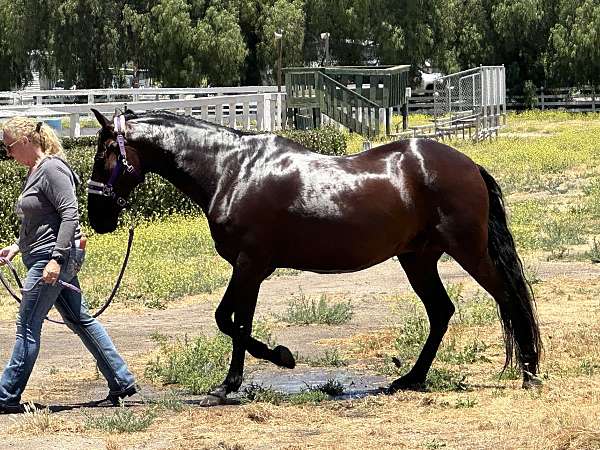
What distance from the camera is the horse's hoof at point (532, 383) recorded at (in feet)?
27.3

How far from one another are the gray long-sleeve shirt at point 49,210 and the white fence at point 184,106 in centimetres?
1255

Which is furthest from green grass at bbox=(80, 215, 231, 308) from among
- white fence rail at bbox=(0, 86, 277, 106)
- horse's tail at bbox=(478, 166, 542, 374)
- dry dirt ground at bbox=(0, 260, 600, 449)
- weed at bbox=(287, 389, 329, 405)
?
white fence rail at bbox=(0, 86, 277, 106)

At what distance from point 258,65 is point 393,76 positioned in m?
16.9

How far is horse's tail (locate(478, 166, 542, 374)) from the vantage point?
851 cm

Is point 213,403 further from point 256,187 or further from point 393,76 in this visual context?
point 393,76

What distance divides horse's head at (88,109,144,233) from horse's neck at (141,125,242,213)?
0.19 meters

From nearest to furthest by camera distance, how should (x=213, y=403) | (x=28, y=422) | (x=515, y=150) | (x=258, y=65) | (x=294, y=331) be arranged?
(x=28, y=422) → (x=213, y=403) → (x=294, y=331) → (x=515, y=150) → (x=258, y=65)

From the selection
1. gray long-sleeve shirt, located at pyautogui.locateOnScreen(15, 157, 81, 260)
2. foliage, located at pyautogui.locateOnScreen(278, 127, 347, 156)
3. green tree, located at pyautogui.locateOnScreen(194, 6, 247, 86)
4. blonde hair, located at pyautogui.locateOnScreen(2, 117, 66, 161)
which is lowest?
foliage, located at pyautogui.locateOnScreen(278, 127, 347, 156)

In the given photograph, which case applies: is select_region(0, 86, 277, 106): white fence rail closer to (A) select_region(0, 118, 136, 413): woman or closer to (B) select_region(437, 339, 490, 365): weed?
(B) select_region(437, 339, 490, 365): weed

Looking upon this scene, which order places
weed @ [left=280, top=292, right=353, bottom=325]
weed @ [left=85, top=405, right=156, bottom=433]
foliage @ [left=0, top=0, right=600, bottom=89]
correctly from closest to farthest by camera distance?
weed @ [left=85, top=405, right=156, bottom=433] → weed @ [left=280, top=292, right=353, bottom=325] → foliage @ [left=0, top=0, right=600, bottom=89]

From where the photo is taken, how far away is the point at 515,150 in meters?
32.0

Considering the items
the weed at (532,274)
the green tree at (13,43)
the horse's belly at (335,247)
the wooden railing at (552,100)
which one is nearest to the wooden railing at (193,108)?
the weed at (532,274)

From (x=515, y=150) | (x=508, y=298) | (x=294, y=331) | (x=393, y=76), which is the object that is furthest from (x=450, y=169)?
(x=393, y=76)

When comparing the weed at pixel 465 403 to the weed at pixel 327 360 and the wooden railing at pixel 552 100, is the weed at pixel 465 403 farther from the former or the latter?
the wooden railing at pixel 552 100
